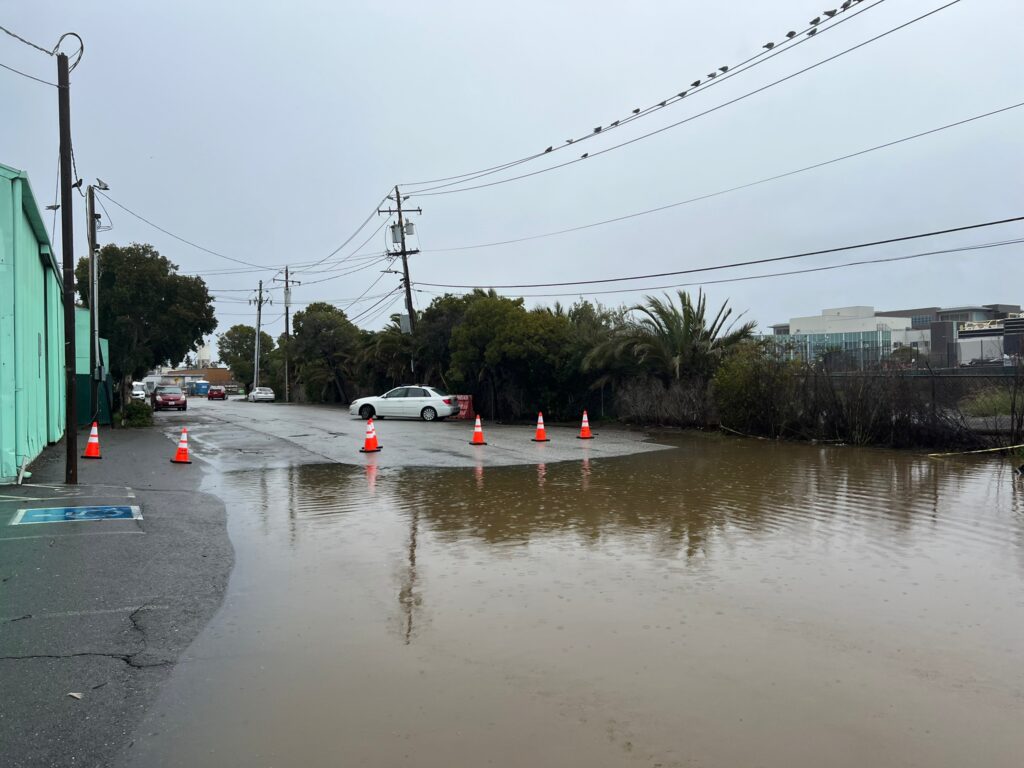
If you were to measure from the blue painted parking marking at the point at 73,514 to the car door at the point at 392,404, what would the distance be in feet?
75.4

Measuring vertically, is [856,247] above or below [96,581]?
above

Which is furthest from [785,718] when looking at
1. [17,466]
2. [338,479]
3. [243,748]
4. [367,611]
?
[17,466]

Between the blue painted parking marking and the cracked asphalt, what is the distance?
0.55 ft

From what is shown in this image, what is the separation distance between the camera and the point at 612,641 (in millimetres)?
5500

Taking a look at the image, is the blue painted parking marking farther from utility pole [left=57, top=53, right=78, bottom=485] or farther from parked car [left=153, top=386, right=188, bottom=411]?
parked car [left=153, top=386, right=188, bottom=411]

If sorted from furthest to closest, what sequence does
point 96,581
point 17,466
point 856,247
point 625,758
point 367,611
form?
1. point 856,247
2. point 17,466
3. point 96,581
4. point 367,611
5. point 625,758

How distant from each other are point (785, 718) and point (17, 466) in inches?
492

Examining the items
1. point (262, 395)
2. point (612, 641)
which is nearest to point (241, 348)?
point (262, 395)

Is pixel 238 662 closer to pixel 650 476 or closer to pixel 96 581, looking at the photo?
pixel 96 581

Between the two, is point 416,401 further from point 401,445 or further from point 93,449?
point 93,449

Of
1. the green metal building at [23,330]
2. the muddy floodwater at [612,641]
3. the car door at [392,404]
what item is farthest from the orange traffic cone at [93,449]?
the car door at [392,404]

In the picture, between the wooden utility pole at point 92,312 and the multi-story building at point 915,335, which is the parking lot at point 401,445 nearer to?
the wooden utility pole at point 92,312

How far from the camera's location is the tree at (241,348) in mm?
97562

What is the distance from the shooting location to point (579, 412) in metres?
32.0
